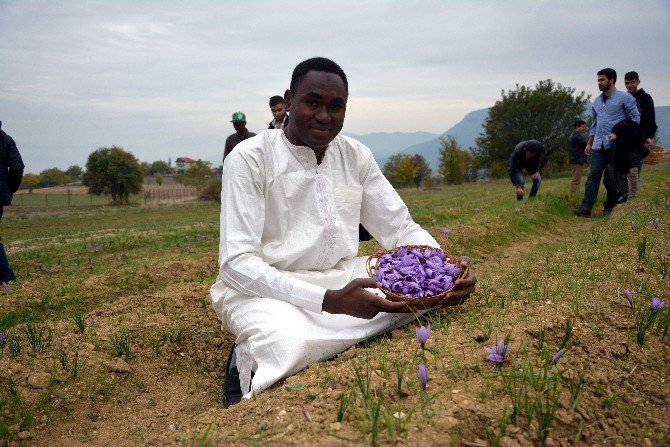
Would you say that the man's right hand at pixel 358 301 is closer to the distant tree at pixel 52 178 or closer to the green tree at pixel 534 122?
the green tree at pixel 534 122

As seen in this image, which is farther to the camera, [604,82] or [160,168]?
[160,168]

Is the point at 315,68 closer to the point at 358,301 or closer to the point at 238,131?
the point at 358,301

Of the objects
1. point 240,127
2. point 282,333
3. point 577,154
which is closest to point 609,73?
point 577,154

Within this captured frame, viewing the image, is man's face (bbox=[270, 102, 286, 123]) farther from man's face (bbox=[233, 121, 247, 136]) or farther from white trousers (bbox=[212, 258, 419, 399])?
white trousers (bbox=[212, 258, 419, 399])

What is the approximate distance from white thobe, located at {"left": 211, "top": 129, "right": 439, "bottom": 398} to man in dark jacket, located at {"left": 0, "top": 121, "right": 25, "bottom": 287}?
220 inches

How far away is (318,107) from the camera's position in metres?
3.30

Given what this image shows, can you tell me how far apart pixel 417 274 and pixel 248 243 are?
115 cm

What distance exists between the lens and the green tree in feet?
165

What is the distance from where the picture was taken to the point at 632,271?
4125 millimetres

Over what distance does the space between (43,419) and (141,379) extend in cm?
77

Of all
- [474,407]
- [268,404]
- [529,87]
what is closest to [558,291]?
[474,407]

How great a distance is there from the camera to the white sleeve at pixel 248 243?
308 centimetres

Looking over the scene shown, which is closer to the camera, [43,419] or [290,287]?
[290,287]

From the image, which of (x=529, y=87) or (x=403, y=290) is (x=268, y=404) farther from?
(x=529, y=87)
